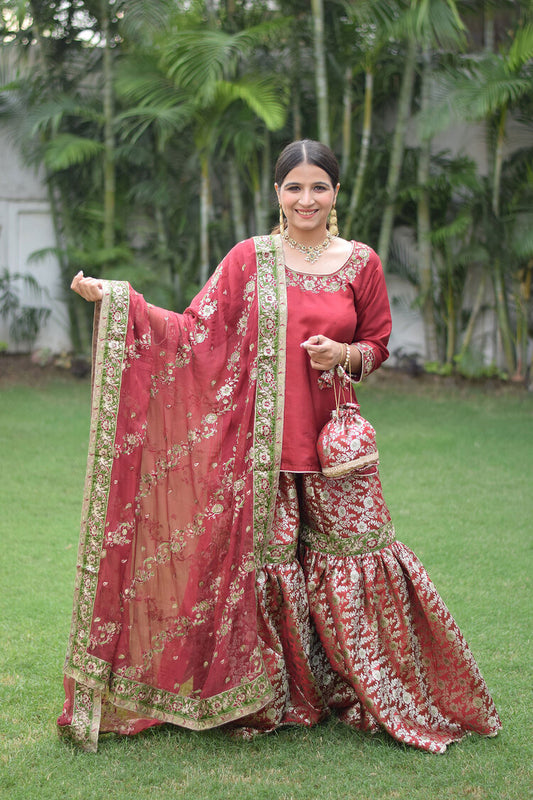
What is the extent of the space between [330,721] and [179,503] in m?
0.84

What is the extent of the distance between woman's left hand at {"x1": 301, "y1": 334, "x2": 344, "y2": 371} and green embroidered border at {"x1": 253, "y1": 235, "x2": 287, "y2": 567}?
0.10 metres

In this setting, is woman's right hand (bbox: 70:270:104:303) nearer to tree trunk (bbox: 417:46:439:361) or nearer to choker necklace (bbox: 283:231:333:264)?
choker necklace (bbox: 283:231:333:264)

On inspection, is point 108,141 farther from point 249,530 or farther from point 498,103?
point 249,530

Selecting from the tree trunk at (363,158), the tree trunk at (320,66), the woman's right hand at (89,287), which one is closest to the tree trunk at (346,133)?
the tree trunk at (363,158)

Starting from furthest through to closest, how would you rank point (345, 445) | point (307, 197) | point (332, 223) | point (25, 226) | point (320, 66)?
point (25, 226) < point (320, 66) < point (332, 223) < point (307, 197) < point (345, 445)

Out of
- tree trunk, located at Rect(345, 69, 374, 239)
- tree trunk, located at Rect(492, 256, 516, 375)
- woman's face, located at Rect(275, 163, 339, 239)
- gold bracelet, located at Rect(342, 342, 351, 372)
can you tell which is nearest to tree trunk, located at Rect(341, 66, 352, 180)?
tree trunk, located at Rect(345, 69, 374, 239)

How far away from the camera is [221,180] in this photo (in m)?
10.5

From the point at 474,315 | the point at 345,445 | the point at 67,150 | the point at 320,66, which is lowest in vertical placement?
the point at 474,315

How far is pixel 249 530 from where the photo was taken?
272 cm

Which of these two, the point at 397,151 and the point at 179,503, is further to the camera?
the point at 397,151

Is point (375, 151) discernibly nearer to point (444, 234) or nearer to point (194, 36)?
point (444, 234)

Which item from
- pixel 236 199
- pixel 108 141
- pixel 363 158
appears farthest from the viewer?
pixel 236 199

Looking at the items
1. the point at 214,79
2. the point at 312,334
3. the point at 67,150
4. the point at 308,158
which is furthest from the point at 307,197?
the point at 67,150

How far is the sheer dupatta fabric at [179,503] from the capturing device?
269 centimetres
